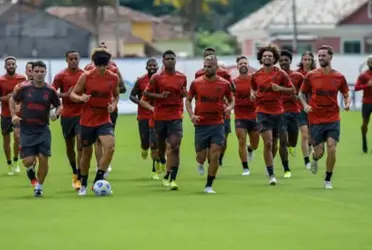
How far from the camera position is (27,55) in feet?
335

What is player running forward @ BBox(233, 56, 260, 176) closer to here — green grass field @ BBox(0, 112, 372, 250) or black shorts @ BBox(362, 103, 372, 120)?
green grass field @ BBox(0, 112, 372, 250)

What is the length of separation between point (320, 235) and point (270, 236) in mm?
555

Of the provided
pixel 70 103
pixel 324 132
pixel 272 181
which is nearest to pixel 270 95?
pixel 272 181

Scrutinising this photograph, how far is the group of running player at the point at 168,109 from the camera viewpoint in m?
21.2

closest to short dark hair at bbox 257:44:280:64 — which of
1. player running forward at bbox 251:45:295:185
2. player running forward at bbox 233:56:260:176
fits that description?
player running forward at bbox 251:45:295:185

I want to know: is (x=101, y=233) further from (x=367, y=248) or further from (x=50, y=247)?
(x=367, y=248)

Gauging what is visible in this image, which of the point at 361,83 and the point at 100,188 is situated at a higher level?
the point at 361,83

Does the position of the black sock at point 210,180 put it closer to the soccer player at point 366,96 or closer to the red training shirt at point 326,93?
the red training shirt at point 326,93

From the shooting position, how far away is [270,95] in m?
23.7

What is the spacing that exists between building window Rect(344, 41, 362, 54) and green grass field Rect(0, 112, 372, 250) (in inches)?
2971

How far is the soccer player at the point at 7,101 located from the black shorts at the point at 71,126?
9.53ft

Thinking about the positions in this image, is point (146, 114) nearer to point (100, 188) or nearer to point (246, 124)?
point (246, 124)

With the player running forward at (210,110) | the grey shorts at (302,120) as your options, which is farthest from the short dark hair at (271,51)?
the grey shorts at (302,120)

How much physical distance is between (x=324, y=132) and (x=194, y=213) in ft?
14.4
